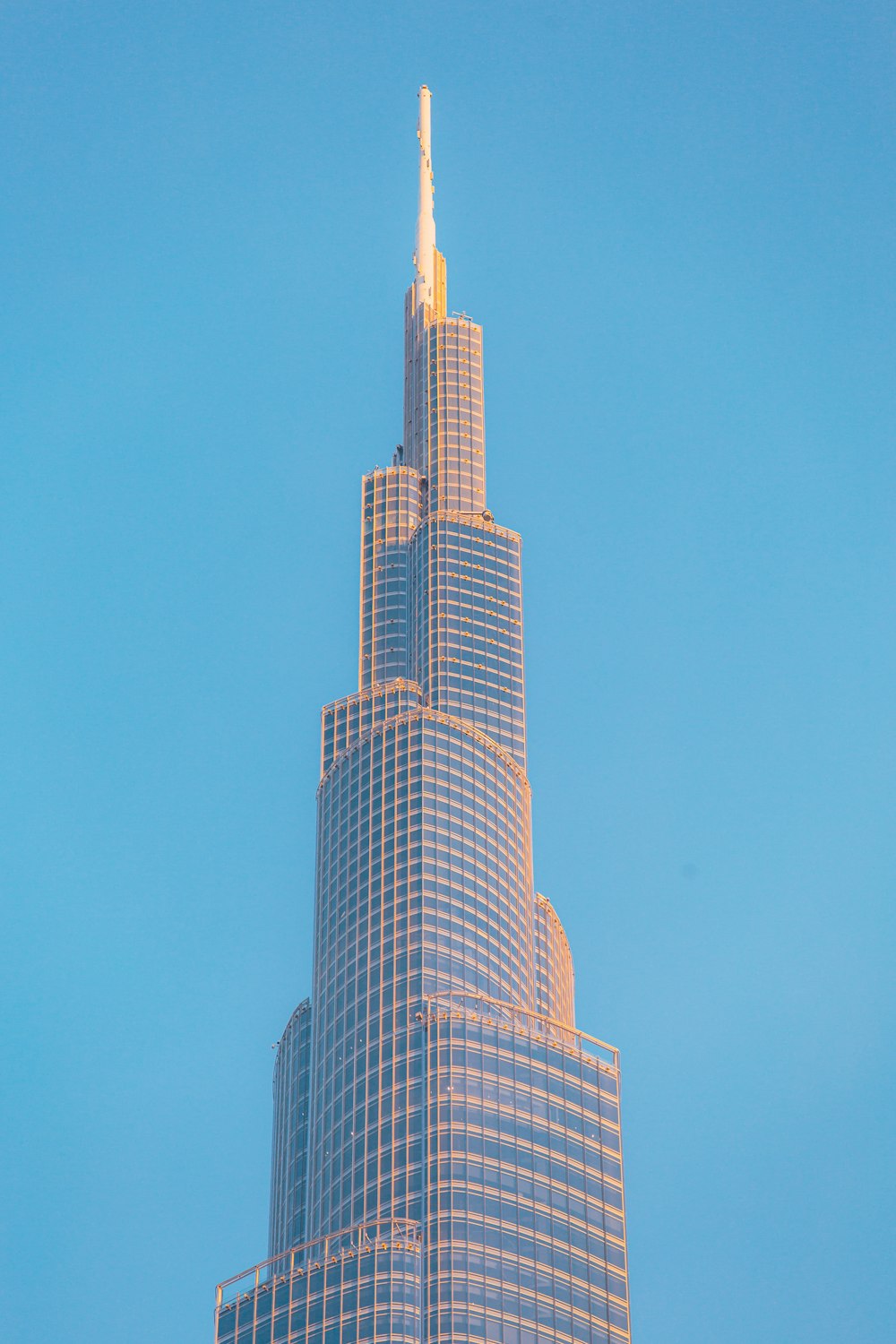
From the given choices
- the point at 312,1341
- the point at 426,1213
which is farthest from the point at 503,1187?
the point at 312,1341

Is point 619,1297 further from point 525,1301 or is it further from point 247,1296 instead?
point 247,1296

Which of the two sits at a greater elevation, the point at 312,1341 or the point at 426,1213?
the point at 426,1213

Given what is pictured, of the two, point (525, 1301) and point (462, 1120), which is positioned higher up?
point (462, 1120)

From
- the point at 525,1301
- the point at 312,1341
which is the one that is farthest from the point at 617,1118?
the point at 312,1341

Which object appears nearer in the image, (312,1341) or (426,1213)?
(312,1341)

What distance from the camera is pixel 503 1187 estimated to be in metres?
194

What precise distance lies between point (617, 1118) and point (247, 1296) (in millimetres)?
34268

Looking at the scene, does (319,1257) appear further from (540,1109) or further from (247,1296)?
(540,1109)

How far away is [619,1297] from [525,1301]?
7730mm

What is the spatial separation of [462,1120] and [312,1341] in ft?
82.9

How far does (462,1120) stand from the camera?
198125mm

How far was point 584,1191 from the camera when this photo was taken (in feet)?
641

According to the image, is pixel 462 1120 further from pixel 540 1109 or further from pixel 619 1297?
pixel 619 1297

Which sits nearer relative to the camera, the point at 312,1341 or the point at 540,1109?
the point at 312,1341
